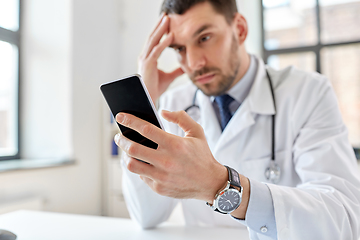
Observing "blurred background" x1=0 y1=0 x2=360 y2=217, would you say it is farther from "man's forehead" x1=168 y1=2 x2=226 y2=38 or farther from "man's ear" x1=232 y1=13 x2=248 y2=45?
"man's ear" x1=232 y1=13 x2=248 y2=45

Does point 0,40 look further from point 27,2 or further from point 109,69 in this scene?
point 109,69

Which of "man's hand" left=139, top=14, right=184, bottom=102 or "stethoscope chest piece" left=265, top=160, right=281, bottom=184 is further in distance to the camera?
"man's hand" left=139, top=14, right=184, bottom=102

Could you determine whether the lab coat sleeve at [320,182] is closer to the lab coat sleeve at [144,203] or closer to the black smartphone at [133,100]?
the black smartphone at [133,100]

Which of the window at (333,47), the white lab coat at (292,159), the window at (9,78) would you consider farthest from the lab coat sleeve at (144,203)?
the window at (333,47)

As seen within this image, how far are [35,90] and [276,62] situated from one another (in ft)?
7.99

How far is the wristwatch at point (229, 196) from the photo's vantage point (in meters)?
0.58

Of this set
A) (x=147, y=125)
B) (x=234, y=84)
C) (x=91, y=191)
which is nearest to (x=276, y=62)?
(x=234, y=84)

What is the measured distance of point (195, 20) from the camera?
3.48 feet

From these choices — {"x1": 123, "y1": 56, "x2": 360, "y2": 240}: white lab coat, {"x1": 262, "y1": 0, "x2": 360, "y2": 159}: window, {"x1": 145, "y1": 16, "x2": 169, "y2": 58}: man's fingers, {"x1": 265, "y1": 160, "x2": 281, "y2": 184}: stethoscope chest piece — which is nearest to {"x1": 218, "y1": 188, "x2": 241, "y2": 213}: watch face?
{"x1": 123, "y1": 56, "x2": 360, "y2": 240}: white lab coat

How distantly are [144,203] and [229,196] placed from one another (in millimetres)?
496

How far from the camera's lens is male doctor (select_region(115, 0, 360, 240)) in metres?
0.56

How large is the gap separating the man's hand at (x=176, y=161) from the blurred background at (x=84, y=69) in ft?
5.68

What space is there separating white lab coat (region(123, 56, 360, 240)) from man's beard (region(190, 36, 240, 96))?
0.28ft

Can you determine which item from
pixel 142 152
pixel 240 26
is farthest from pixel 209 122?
pixel 142 152
